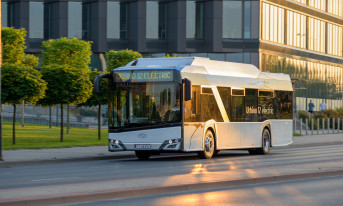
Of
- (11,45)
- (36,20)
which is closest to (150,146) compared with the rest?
(11,45)

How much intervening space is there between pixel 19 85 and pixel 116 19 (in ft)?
101

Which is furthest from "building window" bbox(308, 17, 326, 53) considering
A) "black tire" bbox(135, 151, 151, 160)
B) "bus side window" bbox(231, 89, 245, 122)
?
"black tire" bbox(135, 151, 151, 160)

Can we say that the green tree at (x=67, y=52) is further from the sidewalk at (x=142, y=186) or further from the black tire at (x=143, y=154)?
the sidewalk at (x=142, y=186)

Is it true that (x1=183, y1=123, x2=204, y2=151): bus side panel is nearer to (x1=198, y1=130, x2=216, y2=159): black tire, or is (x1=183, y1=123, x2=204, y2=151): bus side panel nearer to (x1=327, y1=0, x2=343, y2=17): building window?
(x1=198, y1=130, x2=216, y2=159): black tire

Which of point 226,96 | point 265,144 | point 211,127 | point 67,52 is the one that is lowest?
point 265,144

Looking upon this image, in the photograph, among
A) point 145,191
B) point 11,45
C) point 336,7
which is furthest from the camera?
point 336,7

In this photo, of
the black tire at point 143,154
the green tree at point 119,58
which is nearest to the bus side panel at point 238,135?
the black tire at point 143,154

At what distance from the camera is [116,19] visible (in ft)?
192

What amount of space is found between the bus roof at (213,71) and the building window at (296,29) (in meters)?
38.2

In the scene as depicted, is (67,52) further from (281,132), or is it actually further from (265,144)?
(265,144)

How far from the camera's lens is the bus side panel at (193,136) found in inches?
858

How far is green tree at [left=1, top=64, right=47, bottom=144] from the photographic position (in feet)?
92.9

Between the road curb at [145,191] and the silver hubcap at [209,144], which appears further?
the silver hubcap at [209,144]

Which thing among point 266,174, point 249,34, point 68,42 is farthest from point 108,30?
point 266,174
